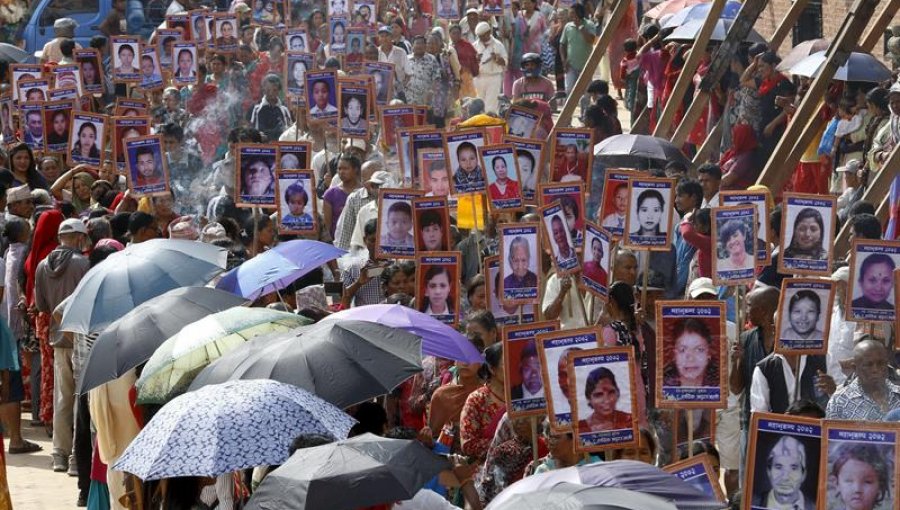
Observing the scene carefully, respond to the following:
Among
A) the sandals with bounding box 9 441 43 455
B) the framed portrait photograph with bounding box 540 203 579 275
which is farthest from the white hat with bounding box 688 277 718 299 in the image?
the sandals with bounding box 9 441 43 455

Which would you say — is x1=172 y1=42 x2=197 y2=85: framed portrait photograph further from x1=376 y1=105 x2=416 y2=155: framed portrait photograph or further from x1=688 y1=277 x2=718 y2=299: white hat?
x1=688 y1=277 x2=718 y2=299: white hat

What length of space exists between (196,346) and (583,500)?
3.48 meters

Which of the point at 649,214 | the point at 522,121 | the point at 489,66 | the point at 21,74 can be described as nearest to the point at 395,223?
the point at 649,214

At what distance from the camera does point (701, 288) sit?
1050cm

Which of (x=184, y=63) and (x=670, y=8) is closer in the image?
(x=670, y=8)

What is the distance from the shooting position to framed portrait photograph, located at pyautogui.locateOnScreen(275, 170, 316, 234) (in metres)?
13.3

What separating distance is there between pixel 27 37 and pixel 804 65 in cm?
1363

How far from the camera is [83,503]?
1166 centimetres

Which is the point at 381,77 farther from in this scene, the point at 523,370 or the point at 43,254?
the point at 523,370

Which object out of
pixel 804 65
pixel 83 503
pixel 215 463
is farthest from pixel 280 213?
pixel 215 463

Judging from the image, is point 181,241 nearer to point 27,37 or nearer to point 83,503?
point 83,503

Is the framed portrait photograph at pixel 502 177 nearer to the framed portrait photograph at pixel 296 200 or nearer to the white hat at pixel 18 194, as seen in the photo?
the framed portrait photograph at pixel 296 200

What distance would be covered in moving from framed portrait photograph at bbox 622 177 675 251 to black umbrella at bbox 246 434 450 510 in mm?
3964

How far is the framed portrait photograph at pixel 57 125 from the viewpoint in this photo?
1672 centimetres
